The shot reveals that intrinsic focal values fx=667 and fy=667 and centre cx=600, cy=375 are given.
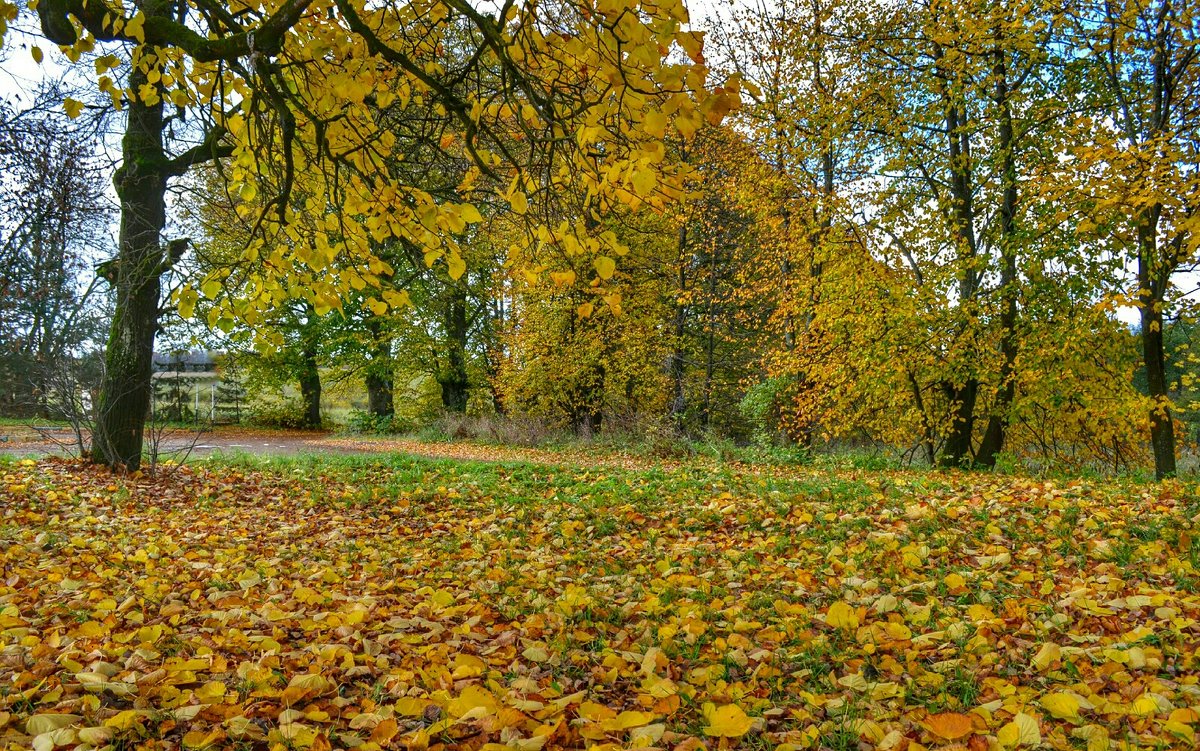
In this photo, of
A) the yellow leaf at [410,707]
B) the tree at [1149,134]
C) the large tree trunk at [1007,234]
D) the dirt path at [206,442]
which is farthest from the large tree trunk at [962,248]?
the dirt path at [206,442]

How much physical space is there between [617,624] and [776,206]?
9.66 meters

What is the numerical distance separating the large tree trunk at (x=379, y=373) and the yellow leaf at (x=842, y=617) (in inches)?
699

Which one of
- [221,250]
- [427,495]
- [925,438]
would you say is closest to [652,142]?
[427,495]

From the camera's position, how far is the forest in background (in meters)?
3.52

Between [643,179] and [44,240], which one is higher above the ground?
[44,240]

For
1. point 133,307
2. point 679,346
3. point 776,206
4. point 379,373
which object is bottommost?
point 379,373

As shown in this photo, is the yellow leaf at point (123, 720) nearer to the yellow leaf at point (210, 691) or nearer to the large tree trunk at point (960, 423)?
the yellow leaf at point (210, 691)

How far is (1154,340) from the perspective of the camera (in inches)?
303

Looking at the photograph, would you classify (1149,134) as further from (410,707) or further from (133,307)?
(133,307)

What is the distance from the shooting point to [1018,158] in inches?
358

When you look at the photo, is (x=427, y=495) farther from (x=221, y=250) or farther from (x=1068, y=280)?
(x=221, y=250)

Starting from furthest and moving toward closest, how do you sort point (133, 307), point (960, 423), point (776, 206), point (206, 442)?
point (206, 442), point (776, 206), point (960, 423), point (133, 307)

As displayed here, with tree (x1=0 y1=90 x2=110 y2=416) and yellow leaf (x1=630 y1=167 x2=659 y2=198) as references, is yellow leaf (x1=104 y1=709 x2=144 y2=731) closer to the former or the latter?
yellow leaf (x1=630 y1=167 x2=659 y2=198)

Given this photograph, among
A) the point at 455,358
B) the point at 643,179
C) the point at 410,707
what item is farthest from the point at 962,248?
the point at 455,358
